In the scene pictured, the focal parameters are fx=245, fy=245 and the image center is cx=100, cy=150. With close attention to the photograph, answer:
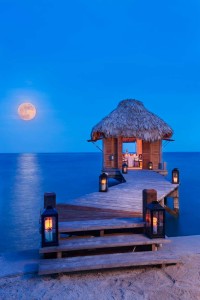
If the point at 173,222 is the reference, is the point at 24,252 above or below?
above

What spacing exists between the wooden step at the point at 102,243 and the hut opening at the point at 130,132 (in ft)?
35.2

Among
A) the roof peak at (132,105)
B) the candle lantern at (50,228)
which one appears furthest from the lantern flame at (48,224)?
the roof peak at (132,105)

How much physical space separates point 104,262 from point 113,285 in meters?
0.36

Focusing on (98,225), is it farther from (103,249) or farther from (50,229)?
(50,229)

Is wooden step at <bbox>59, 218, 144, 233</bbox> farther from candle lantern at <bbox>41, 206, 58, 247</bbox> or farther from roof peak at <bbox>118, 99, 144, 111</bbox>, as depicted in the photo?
roof peak at <bbox>118, 99, 144, 111</bbox>

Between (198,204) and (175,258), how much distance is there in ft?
36.5

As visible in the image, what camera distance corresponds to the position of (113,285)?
339cm

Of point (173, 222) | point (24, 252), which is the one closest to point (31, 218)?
point (173, 222)

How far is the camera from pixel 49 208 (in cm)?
420

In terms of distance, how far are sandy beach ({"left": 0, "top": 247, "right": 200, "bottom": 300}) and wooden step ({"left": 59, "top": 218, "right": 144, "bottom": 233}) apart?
827 millimetres

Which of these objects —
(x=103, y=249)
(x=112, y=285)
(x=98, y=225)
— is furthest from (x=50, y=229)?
(x=112, y=285)

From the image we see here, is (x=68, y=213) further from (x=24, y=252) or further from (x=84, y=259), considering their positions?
(x=84, y=259)

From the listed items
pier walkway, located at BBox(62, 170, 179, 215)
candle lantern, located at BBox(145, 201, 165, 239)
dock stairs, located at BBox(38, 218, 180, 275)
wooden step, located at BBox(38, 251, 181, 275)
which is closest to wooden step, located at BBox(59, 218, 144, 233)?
dock stairs, located at BBox(38, 218, 180, 275)

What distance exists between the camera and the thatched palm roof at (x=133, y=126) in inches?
578
